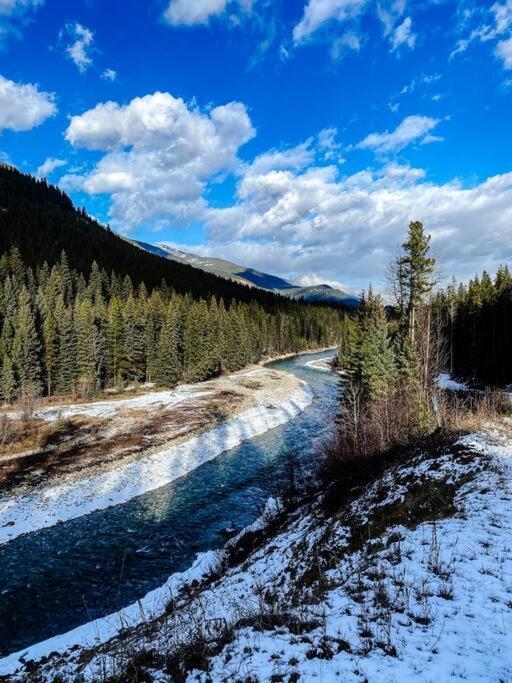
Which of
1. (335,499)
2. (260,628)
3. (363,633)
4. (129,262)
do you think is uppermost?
(129,262)

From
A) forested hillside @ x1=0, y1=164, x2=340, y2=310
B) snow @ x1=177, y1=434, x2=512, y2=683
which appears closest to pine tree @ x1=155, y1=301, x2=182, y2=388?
snow @ x1=177, y1=434, x2=512, y2=683

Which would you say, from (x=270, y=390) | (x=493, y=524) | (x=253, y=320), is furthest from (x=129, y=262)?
(x=493, y=524)

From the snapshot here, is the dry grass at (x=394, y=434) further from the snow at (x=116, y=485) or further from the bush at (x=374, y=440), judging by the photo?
the snow at (x=116, y=485)

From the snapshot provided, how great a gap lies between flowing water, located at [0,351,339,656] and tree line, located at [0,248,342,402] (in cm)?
4126

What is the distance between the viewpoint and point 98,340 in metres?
71.1

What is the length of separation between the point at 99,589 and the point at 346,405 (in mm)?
26995

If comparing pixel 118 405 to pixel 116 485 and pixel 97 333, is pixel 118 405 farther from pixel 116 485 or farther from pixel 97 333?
pixel 116 485

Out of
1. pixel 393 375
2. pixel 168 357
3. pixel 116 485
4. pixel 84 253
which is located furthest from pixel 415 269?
pixel 84 253

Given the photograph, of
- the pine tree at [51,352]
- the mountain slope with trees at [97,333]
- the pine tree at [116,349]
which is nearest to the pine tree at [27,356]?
the mountain slope with trees at [97,333]

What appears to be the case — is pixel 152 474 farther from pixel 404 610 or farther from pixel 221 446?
pixel 404 610

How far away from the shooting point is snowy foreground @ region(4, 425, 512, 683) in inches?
236

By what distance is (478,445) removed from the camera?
15109 millimetres

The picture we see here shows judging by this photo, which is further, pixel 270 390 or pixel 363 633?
pixel 270 390

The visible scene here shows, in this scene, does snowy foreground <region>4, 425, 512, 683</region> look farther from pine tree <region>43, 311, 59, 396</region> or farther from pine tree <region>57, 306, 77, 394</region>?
pine tree <region>43, 311, 59, 396</region>
